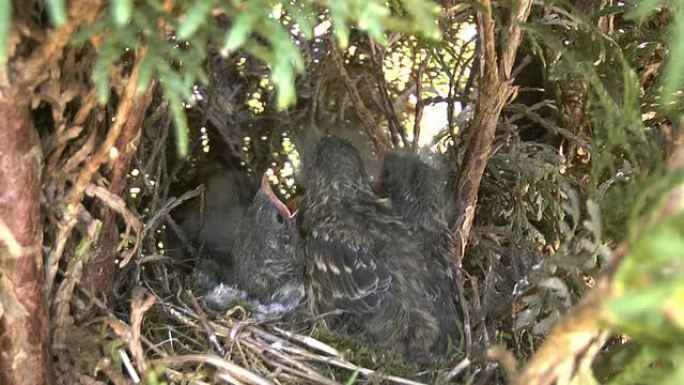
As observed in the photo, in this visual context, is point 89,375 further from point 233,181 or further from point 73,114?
point 233,181

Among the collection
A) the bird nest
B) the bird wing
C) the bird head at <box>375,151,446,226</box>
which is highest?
the bird head at <box>375,151,446,226</box>

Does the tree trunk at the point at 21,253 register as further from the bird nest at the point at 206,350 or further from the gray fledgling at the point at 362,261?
the gray fledgling at the point at 362,261

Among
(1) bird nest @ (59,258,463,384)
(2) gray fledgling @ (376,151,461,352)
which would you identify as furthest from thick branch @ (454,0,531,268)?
(1) bird nest @ (59,258,463,384)

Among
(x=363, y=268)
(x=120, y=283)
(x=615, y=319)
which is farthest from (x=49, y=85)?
(x=363, y=268)

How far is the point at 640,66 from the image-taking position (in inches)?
48.4

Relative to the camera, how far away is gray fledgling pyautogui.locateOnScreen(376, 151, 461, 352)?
4.09 feet

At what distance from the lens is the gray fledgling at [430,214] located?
125 centimetres

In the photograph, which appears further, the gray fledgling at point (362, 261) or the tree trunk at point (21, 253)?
the gray fledgling at point (362, 261)

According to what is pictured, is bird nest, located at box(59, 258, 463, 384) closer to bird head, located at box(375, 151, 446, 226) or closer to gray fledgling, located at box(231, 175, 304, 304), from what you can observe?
gray fledgling, located at box(231, 175, 304, 304)

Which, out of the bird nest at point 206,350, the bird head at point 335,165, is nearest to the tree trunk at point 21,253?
the bird nest at point 206,350

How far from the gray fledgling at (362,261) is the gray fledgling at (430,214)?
0.02 m

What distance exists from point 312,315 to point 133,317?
47 cm

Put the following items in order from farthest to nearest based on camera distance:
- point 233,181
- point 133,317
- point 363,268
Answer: point 233,181, point 363,268, point 133,317

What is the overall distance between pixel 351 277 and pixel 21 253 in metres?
0.61
